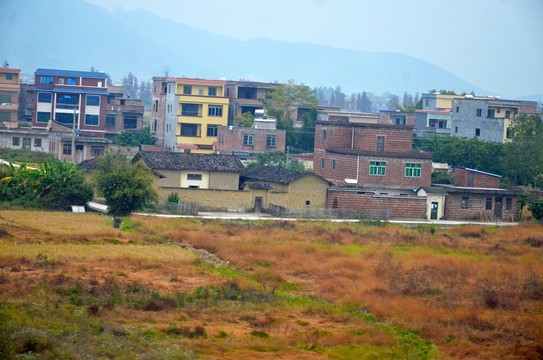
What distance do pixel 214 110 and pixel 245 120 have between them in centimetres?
391

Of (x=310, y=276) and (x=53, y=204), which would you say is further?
(x=53, y=204)

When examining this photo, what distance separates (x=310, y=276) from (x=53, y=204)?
2124cm

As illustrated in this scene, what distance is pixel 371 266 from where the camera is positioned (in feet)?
108

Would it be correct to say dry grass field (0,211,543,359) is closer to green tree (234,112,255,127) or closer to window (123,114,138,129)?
green tree (234,112,255,127)

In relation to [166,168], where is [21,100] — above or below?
above

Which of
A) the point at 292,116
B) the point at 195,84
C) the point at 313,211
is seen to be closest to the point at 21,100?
the point at 195,84

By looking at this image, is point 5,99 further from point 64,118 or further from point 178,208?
point 178,208

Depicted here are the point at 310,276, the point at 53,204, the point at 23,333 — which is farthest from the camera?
the point at 53,204

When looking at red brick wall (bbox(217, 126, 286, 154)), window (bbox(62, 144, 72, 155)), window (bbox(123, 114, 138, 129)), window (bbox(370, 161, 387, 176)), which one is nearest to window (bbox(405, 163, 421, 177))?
window (bbox(370, 161, 387, 176))

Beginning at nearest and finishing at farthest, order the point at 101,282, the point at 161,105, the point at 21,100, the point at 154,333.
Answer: the point at 154,333 → the point at 101,282 → the point at 161,105 → the point at 21,100

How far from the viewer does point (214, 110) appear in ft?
266

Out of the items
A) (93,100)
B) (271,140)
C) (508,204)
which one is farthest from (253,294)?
(93,100)

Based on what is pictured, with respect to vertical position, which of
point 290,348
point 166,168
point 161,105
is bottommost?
point 290,348

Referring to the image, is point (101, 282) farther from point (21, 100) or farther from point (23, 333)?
point (21, 100)
